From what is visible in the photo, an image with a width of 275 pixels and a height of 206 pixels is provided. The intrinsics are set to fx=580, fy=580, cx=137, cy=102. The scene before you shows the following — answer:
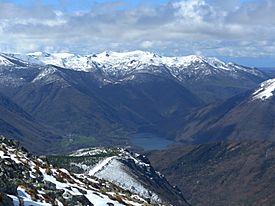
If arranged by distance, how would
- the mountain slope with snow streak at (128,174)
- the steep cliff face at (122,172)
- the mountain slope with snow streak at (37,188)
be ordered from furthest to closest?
the steep cliff face at (122,172) → the mountain slope with snow streak at (128,174) → the mountain slope with snow streak at (37,188)

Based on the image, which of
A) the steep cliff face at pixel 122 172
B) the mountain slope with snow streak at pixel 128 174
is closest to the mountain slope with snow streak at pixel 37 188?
the mountain slope with snow streak at pixel 128 174

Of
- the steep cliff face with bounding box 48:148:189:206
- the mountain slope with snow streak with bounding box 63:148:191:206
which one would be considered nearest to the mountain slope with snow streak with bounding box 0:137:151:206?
the mountain slope with snow streak with bounding box 63:148:191:206

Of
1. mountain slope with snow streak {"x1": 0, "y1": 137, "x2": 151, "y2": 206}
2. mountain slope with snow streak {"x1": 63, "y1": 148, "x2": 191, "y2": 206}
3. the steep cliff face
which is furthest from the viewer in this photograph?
the steep cliff face

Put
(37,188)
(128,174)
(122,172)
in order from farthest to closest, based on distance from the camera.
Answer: (122,172) < (128,174) < (37,188)

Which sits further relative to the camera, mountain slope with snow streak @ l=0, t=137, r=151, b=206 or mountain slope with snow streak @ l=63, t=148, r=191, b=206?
mountain slope with snow streak @ l=63, t=148, r=191, b=206

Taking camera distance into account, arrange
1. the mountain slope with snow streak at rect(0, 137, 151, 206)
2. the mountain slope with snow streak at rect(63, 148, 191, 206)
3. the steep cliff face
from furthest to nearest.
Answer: the steep cliff face < the mountain slope with snow streak at rect(63, 148, 191, 206) < the mountain slope with snow streak at rect(0, 137, 151, 206)

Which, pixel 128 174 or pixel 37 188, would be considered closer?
pixel 37 188

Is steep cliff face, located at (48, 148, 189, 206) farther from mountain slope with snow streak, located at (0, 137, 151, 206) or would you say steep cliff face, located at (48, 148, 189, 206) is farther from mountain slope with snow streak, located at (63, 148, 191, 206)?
mountain slope with snow streak, located at (0, 137, 151, 206)

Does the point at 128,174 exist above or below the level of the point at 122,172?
below

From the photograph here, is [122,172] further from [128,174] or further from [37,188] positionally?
[37,188]

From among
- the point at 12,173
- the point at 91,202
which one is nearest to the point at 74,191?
the point at 91,202

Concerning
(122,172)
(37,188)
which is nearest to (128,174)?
(122,172)

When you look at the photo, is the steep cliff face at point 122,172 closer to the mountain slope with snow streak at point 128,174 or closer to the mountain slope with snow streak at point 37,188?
the mountain slope with snow streak at point 128,174

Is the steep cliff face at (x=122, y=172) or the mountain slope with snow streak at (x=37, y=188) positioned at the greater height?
the mountain slope with snow streak at (x=37, y=188)
